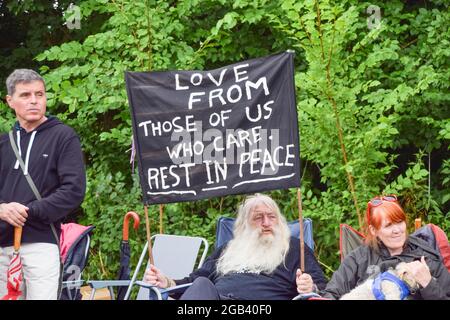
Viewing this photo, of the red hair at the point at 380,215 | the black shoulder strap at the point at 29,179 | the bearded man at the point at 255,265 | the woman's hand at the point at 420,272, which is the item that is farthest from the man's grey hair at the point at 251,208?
the black shoulder strap at the point at 29,179

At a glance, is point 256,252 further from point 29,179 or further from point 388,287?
point 29,179

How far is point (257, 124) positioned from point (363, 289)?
1.02m

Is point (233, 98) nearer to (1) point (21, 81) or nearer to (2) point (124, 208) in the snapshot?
(1) point (21, 81)

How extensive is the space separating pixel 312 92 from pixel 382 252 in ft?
5.09

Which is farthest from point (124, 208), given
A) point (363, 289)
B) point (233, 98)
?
point (363, 289)

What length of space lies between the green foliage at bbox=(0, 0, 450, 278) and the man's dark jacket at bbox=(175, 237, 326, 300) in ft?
2.86

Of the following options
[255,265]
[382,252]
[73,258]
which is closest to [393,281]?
[382,252]

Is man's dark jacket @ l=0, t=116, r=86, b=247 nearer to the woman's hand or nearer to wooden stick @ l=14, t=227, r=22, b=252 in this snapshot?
wooden stick @ l=14, t=227, r=22, b=252

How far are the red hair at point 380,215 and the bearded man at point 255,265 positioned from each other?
0.36 m

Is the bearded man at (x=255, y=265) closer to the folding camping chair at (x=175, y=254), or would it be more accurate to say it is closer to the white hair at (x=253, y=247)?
the white hair at (x=253, y=247)

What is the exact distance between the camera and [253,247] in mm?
4695

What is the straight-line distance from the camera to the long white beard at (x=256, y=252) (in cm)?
460

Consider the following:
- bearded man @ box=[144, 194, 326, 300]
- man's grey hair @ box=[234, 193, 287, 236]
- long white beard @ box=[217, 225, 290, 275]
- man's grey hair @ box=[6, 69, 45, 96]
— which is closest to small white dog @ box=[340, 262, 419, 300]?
bearded man @ box=[144, 194, 326, 300]
